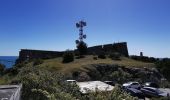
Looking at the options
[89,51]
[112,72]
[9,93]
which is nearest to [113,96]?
[9,93]

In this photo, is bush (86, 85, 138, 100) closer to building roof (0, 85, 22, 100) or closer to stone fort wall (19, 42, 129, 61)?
building roof (0, 85, 22, 100)

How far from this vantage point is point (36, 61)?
76.6 metres

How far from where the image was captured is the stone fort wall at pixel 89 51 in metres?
93.8

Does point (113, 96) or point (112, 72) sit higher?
point (113, 96)

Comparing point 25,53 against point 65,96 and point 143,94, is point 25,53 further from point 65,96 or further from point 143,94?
point 65,96

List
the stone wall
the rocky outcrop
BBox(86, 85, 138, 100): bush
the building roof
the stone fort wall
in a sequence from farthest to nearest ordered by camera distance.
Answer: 1. the stone fort wall
2. the stone wall
3. the rocky outcrop
4. the building roof
5. BBox(86, 85, 138, 100): bush

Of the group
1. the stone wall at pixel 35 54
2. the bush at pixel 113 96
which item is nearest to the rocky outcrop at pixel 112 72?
the stone wall at pixel 35 54

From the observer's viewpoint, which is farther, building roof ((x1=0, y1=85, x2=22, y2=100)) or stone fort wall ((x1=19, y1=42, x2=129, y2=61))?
stone fort wall ((x1=19, y1=42, x2=129, y2=61))

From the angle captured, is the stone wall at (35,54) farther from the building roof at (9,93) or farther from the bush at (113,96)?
the bush at (113,96)

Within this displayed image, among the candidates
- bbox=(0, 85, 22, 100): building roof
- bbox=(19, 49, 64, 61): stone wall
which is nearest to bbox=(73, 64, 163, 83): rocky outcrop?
bbox=(19, 49, 64, 61): stone wall

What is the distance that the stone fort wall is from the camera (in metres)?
93.8

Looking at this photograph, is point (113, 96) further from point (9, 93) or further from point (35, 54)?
point (35, 54)

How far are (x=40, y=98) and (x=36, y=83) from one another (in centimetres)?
260

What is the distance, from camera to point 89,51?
99812mm
